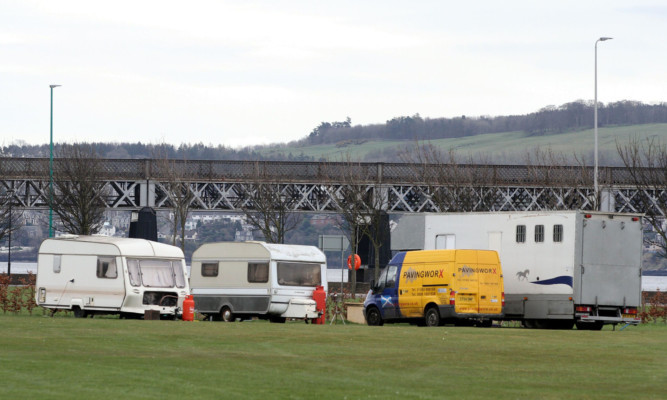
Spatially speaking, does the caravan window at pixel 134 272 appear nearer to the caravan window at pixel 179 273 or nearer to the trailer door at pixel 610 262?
the caravan window at pixel 179 273

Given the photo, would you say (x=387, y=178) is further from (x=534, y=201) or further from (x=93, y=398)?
(x=93, y=398)

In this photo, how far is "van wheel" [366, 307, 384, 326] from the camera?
37156mm

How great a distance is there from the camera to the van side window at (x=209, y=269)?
38844 millimetres

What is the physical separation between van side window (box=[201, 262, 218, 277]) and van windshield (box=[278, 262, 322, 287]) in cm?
237

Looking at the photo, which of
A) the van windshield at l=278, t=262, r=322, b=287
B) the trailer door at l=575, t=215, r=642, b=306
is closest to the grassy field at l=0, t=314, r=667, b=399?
the trailer door at l=575, t=215, r=642, b=306

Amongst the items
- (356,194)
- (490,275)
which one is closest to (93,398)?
(490,275)

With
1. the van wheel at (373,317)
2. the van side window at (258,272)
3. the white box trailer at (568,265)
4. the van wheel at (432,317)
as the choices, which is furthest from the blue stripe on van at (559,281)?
the van side window at (258,272)

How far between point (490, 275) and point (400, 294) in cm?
315

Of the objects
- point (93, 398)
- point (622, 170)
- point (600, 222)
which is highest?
point (622, 170)

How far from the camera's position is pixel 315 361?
70.0 feet

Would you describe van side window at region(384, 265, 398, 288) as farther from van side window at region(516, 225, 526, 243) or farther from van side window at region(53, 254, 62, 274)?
van side window at region(53, 254, 62, 274)

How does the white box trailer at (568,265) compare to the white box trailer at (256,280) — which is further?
the white box trailer at (256,280)

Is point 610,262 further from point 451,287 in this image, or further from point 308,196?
point 308,196

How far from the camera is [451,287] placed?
33875 millimetres
